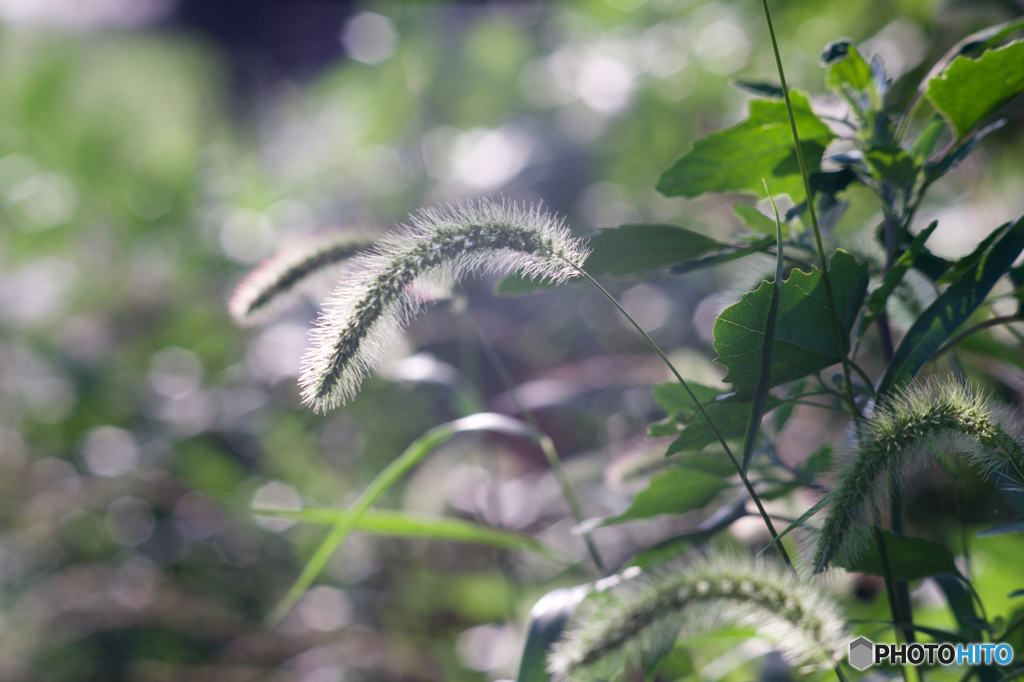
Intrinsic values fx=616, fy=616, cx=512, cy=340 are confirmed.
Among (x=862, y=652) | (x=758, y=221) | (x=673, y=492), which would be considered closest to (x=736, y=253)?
(x=758, y=221)

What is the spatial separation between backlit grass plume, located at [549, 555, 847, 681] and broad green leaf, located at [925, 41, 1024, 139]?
1.60 ft

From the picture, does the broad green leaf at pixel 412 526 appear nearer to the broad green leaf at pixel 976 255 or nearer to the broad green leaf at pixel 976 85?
the broad green leaf at pixel 976 255

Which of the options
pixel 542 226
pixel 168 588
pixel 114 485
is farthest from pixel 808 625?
pixel 114 485

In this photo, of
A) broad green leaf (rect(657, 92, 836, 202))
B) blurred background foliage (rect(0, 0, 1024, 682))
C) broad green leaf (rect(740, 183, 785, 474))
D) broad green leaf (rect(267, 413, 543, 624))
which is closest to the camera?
broad green leaf (rect(740, 183, 785, 474))

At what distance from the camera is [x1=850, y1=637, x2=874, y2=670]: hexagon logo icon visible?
651 mm

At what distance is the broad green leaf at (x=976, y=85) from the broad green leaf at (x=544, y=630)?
636 millimetres

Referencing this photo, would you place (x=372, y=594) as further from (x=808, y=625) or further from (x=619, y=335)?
(x=808, y=625)

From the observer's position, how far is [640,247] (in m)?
0.68

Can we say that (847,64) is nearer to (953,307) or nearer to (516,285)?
(953,307)

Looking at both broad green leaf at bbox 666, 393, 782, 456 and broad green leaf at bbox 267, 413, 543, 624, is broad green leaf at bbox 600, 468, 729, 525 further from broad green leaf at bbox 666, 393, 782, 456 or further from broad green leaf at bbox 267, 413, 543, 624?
broad green leaf at bbox 267, 413, 543, 624

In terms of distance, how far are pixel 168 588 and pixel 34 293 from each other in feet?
4.70

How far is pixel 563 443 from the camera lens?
7.65ft

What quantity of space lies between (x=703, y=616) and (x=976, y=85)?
57cm

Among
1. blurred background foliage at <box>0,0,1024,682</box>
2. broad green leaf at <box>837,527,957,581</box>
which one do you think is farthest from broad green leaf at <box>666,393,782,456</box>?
blurred background foliage at <box>0,0,1024,682</box>
